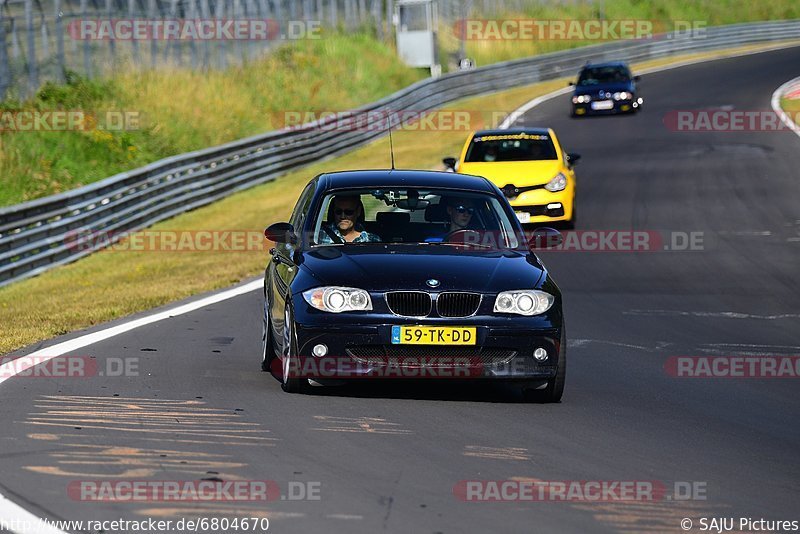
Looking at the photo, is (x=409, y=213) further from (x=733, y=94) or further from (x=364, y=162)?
(x=733, y=94)

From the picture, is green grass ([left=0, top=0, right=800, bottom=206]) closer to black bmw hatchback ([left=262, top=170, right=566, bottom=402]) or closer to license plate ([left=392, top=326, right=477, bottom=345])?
black bmw hatchback ([left=262, top=170, right=566, bottom=402])

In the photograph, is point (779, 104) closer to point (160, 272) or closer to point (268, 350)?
point (160, 272)

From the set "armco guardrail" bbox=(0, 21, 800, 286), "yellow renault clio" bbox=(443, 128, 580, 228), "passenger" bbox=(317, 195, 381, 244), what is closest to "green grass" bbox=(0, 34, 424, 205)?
"armco guardrail" bbox=(0, 21, 800, 286)

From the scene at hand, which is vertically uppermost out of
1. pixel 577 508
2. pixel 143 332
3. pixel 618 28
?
pixel 577 508

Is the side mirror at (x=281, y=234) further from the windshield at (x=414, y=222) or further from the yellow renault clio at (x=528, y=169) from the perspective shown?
the yellow renault clio at (x=528, y=169)

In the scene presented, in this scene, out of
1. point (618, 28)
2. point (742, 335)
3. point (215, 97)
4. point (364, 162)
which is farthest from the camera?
point (618, 28)

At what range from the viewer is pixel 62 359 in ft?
34.0

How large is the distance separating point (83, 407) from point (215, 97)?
2859cm

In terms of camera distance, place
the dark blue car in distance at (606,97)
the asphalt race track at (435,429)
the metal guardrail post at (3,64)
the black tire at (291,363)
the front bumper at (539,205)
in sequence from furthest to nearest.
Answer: the dark blue car in distance at (606,97) < the metal guardrail post at (3,64) < the front bumper at (539,205) < the black tire at (291,363) < the asphalt race track at (435,429)

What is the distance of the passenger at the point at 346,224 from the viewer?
9750mm

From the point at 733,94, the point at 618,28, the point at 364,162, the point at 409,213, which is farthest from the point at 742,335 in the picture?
the point at 618,28

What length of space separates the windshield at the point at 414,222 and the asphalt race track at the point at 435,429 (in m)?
1.01

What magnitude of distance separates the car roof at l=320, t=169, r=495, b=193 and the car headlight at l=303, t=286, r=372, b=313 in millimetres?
1464

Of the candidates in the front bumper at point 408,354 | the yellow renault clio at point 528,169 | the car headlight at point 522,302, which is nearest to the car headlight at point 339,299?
Answer: the front bumper at point 408,354
